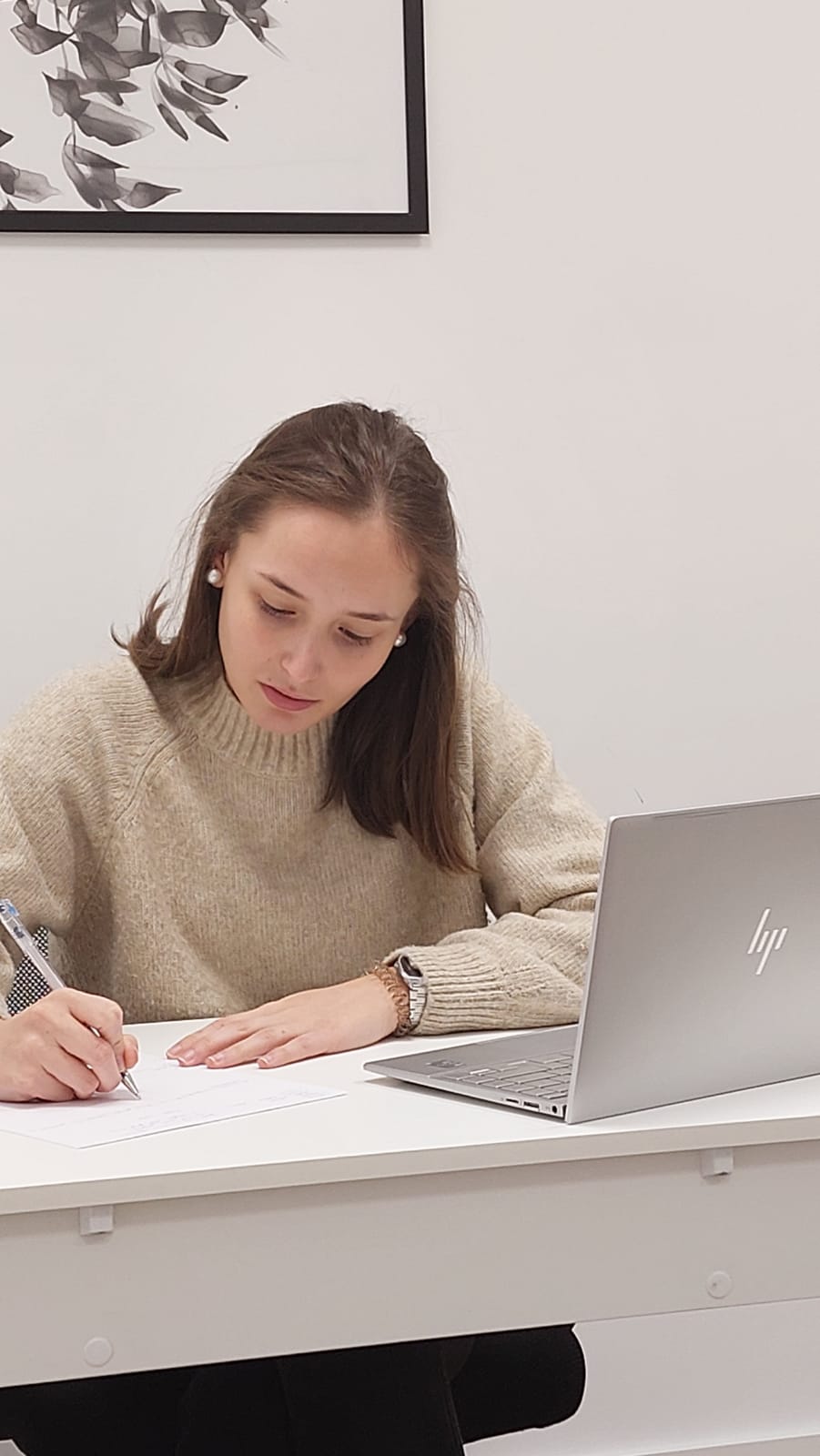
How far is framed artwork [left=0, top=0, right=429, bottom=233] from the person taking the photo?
1.79 m

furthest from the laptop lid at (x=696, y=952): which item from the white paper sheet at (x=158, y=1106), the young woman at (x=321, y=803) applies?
the young woman at (x=321, y=803)

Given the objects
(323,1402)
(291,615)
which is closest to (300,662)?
(291,615)

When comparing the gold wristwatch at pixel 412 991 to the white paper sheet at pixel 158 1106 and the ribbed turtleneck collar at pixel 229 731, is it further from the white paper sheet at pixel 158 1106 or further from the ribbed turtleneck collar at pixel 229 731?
the ribbed turtleneck collar at pixel 229 731

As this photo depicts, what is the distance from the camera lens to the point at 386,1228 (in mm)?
931

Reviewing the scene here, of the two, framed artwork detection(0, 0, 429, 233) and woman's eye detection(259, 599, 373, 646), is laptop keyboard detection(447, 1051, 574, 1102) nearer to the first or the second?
woman's eye detection(259, 599, 373, 646)

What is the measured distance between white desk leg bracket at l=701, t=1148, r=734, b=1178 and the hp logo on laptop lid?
118 millimetres

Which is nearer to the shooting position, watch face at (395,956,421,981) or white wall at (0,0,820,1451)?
watch face at (395,956,421,981)

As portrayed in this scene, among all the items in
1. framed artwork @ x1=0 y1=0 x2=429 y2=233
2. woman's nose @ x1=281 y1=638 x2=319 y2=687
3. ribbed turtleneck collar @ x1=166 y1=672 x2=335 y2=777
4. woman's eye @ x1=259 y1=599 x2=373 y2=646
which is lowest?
ribbed turtleneck collar @ x1=166 y1=672 x2=335 y2=777

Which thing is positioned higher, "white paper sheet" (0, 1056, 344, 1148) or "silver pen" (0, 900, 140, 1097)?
"silver pen" (0, 900, 140, 1097)

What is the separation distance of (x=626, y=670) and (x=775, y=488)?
0.28m

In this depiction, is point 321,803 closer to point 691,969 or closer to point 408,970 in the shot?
point 408,970

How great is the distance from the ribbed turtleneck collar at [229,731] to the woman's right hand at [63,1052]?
500mm

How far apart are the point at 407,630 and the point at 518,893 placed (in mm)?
263

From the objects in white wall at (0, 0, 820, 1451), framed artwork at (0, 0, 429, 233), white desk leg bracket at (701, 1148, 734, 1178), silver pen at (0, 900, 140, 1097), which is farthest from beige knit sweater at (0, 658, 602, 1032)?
framed artwork at (0, 0, 429, 233)
